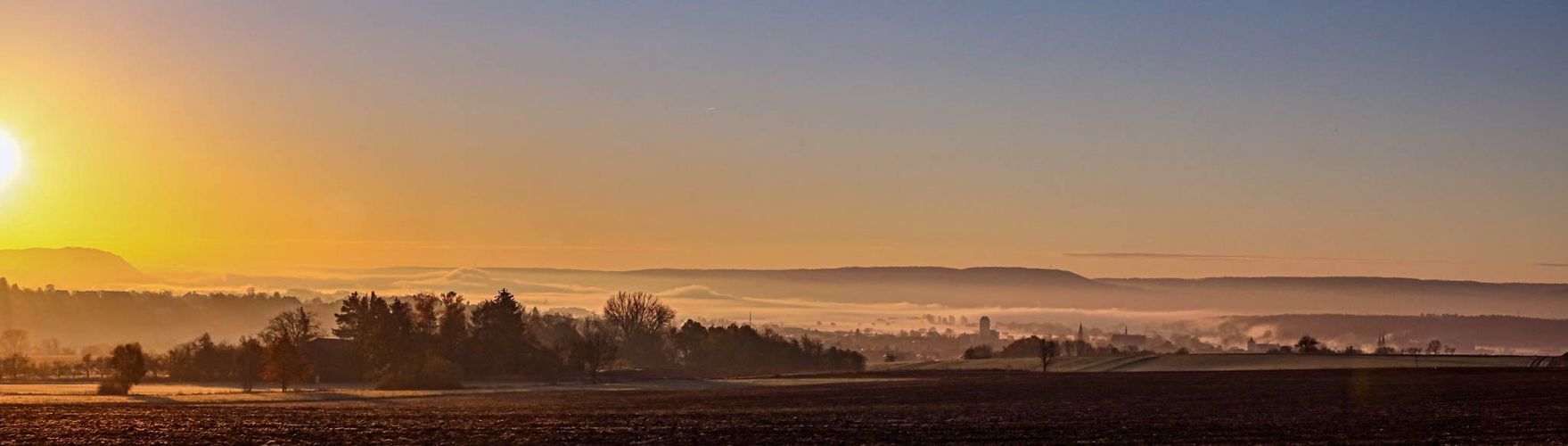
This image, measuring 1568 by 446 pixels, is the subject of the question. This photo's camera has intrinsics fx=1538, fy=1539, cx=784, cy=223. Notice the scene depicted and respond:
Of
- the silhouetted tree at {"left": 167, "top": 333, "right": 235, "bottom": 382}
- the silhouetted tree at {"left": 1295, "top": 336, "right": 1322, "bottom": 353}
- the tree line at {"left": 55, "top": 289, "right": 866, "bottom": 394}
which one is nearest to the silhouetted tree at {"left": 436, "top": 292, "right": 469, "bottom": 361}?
the tree line at {"left": 55, "top": 289, "right": 866, "bottom": 394}

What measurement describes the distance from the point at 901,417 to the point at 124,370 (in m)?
68.4

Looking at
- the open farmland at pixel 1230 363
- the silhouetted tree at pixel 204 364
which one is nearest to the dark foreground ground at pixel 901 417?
the open farmland at pixel 1230 363

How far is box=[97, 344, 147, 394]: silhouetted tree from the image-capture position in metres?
108

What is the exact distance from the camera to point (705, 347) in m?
166

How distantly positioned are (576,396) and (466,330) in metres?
45.3

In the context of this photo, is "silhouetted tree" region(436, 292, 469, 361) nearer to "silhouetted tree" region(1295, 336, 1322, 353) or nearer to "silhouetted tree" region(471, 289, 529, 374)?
"silhouetted tree" region(471, 289, 529, 374)

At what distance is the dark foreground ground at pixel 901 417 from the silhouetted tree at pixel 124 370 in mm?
29204

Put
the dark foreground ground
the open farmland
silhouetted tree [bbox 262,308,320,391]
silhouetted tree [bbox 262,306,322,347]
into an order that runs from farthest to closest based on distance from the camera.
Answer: the open farmland
silhouetted tree [bbox 262,306,322,347]
silhouetted tree [bbox 262,308,320,391]
the dark foreground ground

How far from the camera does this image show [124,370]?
10812 cm

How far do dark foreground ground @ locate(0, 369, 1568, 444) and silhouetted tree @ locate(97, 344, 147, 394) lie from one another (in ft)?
95.8

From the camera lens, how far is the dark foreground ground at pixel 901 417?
5091 centimetres

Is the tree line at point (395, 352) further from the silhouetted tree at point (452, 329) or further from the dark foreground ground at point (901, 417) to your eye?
the dark foreground ground at point (901, 417)

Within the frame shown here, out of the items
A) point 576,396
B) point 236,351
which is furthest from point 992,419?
point 236,351

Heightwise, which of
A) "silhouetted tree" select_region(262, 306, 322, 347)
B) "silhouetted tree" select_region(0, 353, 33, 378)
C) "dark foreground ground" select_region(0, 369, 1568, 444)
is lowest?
"dark foreground ground" select_region(0, 369, 1568, 444)
